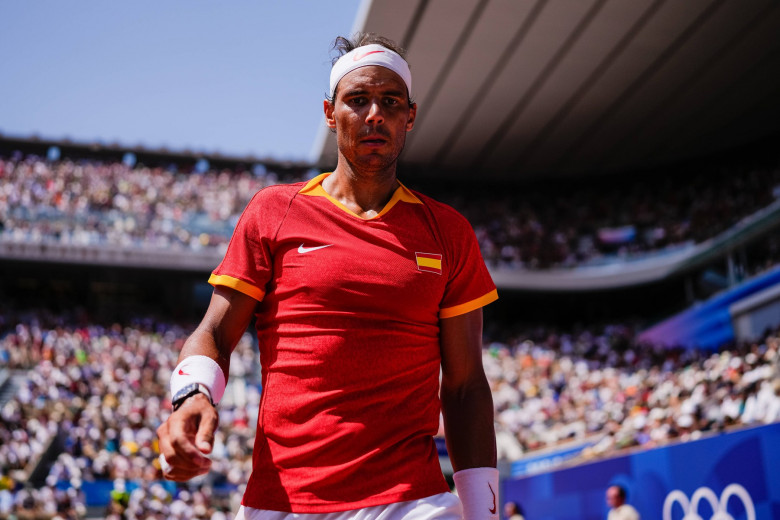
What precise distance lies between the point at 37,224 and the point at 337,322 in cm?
2541

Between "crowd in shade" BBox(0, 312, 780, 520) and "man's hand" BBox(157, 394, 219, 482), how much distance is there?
29.9 ft

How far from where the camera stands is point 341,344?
1691 mm

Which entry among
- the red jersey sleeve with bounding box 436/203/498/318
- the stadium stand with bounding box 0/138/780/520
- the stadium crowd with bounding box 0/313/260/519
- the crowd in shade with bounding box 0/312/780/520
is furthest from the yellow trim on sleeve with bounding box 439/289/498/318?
the stadium crowd with bounding box 0/313/260/519

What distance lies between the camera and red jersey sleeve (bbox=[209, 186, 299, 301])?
1774 millimetres

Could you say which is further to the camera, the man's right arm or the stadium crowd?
the stadium crowd

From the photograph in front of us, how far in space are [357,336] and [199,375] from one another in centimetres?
35

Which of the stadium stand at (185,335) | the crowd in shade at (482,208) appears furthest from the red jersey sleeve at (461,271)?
the crowd in shade at (482,208)

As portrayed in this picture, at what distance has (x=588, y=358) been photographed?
22719mm

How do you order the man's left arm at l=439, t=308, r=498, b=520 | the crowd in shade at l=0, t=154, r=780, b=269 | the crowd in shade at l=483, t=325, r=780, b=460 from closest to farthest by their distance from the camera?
the man's left arm at l=439, t=308, r=498, b=520
the crowd in shade at l=483, t=325, r=780, b=460
the crowd in shade at l=0, t=154, r=780, b=269

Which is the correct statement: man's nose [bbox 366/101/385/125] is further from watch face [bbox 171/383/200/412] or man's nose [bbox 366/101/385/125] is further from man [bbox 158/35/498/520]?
watch face [bbox 171/383/200/412]

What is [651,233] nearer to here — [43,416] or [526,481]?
[526,481]

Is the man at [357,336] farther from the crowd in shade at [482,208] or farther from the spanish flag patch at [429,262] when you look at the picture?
the crowd in shade at [482,208]

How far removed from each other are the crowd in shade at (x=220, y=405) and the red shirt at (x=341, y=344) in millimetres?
8687

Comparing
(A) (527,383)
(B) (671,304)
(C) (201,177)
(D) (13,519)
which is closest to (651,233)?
(B) (671,304)
